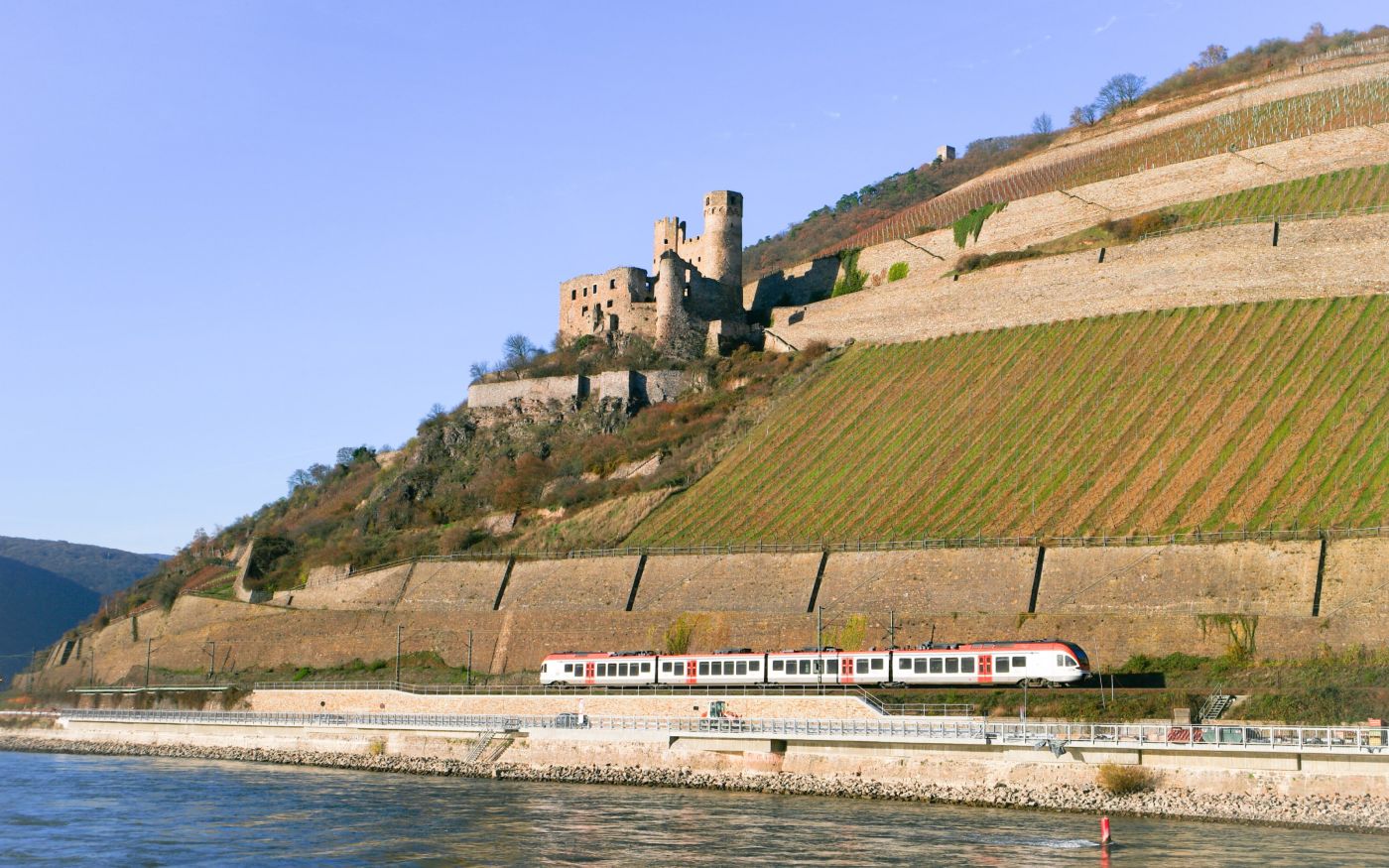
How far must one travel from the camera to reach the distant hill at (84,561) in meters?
178

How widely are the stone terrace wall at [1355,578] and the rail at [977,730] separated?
7.58 meters

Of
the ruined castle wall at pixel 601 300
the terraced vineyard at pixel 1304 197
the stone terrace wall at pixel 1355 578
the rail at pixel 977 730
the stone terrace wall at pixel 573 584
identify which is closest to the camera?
the rail at pixel 977 730

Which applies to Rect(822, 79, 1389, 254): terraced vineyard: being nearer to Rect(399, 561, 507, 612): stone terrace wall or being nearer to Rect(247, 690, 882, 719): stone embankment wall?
Rect(399, 561, 507, 612): stone terrace wall

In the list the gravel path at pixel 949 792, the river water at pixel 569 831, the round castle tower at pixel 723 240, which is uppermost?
the round castle tower at pixel 723 240

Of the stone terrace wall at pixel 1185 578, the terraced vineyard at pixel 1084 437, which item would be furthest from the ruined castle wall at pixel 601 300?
the stone terrace wall at pixel 1185 578

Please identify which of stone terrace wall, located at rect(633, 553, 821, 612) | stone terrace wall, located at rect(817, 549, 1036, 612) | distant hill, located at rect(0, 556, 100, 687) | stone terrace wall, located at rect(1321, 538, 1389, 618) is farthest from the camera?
distant hill, located at rect(0, 556, 100, 687)

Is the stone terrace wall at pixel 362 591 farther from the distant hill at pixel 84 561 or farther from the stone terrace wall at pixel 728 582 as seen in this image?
the distant hill at pixel 84 561

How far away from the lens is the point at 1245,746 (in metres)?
32.8

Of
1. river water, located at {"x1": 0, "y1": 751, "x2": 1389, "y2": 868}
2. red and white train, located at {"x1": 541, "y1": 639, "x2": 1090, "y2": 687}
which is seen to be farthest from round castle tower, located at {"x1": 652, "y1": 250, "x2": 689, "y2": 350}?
river water, located at {"x1": 0, "y1": 751, "x2": 1389, "y2": 868}

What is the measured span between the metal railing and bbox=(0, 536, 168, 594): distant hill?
141999 millimetres

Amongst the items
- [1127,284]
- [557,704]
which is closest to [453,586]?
[557,704]

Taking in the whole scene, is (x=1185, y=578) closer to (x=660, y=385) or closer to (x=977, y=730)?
(x=977, y=730)

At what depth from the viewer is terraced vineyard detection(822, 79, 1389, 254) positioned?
73250mm

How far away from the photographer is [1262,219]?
64.3m
